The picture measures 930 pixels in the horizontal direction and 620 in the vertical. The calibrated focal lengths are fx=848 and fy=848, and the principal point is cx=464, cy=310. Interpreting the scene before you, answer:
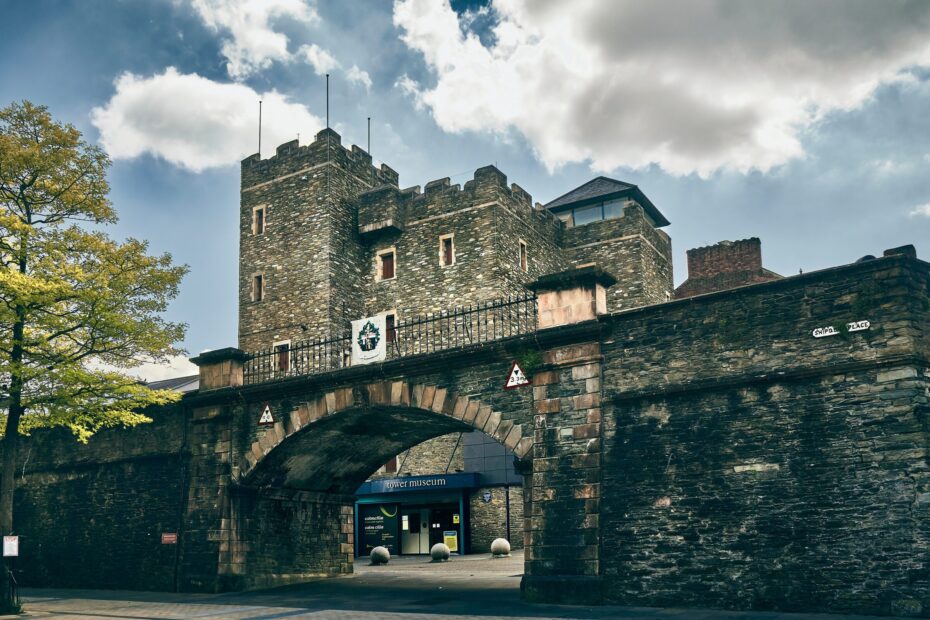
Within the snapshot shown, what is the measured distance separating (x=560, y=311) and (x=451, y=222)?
19627 mm

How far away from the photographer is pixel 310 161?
116 ft

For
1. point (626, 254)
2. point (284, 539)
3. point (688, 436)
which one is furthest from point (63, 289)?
point (626, 254)

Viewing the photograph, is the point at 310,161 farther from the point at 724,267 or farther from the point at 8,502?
the point at 8,502

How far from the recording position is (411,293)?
115 feet

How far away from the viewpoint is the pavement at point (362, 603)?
12.8 m

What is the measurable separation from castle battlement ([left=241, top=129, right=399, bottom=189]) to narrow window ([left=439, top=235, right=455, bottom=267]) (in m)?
5.45

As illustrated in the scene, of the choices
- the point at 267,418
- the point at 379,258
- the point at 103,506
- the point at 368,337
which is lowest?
the point at 103,506

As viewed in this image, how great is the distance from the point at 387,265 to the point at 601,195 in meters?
10.9

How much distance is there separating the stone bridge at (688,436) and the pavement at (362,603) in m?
0.66

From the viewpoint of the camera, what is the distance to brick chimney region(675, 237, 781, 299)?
121ft

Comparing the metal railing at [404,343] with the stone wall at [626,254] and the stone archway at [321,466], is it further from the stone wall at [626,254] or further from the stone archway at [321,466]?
the stone wall at [626,254]

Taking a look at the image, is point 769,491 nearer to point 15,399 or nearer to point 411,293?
point 15,399

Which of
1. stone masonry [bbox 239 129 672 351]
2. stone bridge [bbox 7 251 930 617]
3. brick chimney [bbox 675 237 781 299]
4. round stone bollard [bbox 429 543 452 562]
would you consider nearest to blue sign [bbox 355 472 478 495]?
round stone bollard [bbox 429 543 452 562]

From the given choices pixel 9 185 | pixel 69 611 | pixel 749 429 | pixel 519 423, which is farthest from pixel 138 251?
pixel 749 429
